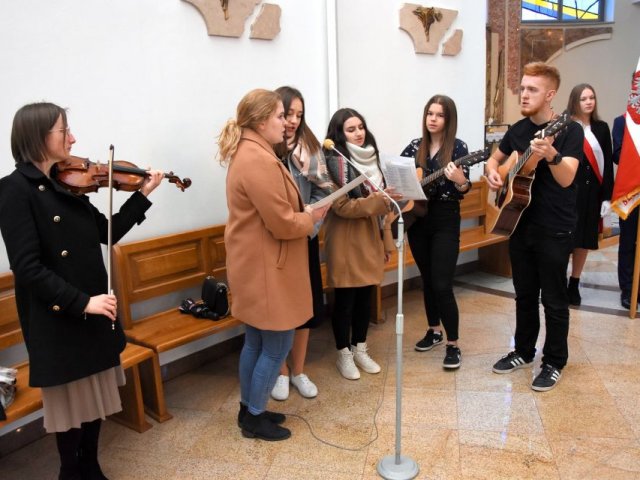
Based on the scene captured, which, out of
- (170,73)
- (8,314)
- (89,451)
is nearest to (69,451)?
(89,451)

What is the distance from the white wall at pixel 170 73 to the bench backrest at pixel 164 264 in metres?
0.11

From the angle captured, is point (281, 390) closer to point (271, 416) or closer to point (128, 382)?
point (271, 416)

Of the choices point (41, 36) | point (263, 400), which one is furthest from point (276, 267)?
point (41, 36)

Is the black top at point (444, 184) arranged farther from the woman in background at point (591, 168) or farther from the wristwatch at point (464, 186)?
the woman in background at point (591, 168)

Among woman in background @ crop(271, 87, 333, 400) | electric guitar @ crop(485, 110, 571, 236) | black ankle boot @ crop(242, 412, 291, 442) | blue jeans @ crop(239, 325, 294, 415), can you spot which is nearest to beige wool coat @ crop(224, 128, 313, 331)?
blue jeans @ crop(239, 325, 294, 415)

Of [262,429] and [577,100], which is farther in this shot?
[577,100]

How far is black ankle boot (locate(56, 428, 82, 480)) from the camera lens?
1.97m

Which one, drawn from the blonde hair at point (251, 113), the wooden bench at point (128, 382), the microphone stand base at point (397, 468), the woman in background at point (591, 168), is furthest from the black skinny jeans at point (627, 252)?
the wooden bench at point (128, 382)

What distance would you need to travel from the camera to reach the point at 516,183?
8.93 feet

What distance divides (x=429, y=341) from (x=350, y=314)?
27.3 inches

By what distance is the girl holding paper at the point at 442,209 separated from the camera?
3006 millimetres

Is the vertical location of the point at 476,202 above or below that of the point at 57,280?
below

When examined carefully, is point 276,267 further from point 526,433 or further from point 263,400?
point 526,433

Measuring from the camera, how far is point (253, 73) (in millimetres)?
3385
